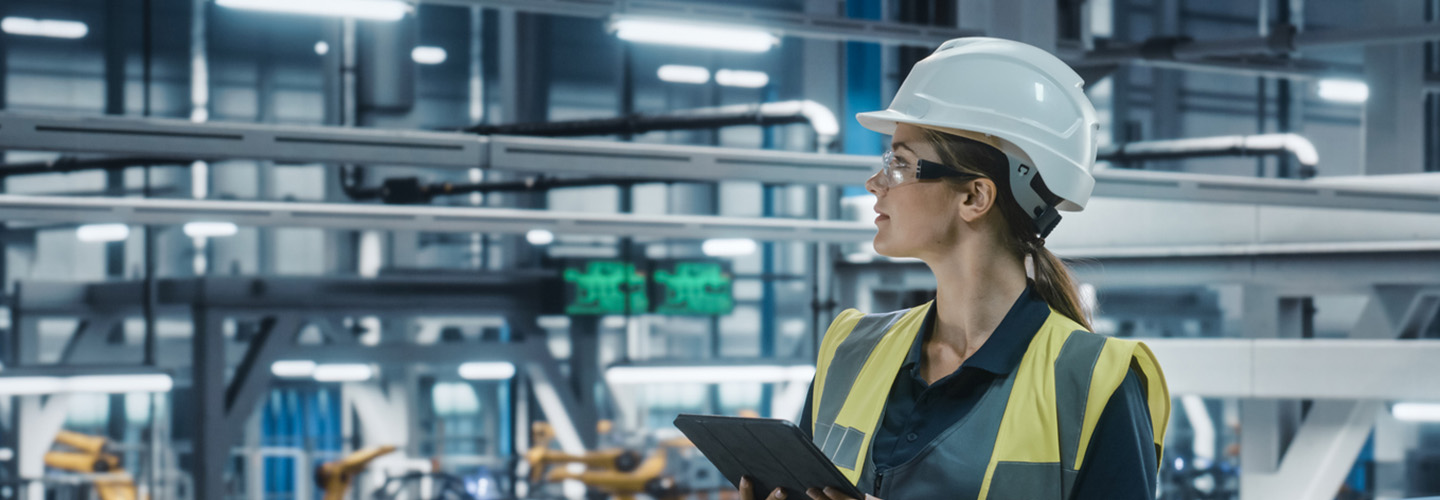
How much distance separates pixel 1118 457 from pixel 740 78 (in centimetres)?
1584

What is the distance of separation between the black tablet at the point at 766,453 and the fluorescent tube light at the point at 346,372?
9.96 metres

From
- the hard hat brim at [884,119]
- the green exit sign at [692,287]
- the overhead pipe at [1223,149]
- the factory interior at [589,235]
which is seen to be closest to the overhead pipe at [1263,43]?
the factory interior at [589,235]

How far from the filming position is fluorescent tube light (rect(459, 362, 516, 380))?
43.7ft

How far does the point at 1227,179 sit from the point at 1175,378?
2.01m

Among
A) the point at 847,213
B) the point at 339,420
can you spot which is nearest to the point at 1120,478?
the point at 847,213

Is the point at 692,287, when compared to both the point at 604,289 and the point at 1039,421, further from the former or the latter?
the point at 1039,421

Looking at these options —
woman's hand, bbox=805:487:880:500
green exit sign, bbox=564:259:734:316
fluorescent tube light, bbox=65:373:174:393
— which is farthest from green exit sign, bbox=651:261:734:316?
woman's hand, bbox=805:487:880:500

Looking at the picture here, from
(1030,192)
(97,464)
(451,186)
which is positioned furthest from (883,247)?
(97,464)

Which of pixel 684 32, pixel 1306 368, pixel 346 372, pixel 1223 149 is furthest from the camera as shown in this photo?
pixel 346 372

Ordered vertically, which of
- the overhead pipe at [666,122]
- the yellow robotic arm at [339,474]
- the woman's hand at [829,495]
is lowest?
the yellow robotic arm at [339,474]

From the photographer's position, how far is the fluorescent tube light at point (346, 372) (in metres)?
11.1

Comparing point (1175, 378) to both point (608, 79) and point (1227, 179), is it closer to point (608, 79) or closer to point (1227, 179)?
point (1227, 179)

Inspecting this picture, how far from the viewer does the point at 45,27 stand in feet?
46.2

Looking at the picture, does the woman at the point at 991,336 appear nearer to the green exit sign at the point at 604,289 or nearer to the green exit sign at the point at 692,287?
the green exit sign at the point at 604,289
